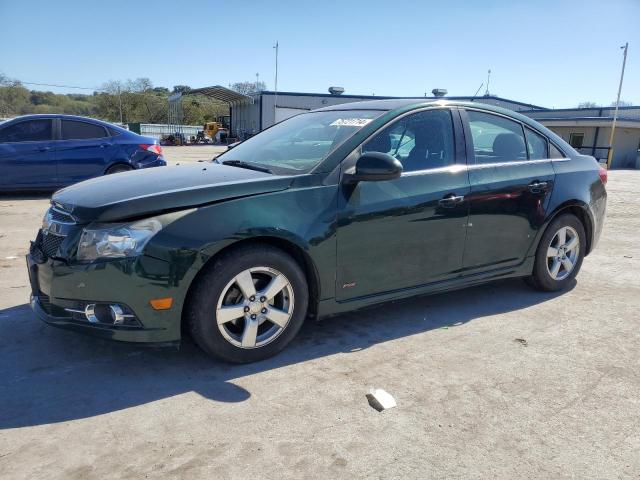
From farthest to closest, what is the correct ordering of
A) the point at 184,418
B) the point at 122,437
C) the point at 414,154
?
the point at 414,154
the point at 184,418
the point at 122,437

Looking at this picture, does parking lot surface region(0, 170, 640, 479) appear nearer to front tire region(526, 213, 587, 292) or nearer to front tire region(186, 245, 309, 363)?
front tire region(186, 245, 309, 363)

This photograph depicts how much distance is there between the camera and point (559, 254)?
4695mm

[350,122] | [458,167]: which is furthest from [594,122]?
[350,122]

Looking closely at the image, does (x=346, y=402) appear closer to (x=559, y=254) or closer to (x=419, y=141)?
(x=419, y=141)

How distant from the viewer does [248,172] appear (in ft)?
11.4

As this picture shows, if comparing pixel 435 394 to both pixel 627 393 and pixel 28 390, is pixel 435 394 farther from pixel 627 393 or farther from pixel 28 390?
pixel 28 390

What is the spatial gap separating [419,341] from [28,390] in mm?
2455

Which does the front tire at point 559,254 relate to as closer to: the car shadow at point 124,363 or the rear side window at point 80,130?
the car shadow at point 124,363

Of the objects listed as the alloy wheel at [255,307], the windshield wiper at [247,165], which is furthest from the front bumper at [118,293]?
the windshield wiper at [247,165]

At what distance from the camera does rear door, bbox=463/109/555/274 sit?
4.00 meters

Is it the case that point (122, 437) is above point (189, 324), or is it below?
below

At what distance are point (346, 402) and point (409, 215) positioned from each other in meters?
1.43

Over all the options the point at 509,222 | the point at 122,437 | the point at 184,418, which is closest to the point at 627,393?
the point at 509,222

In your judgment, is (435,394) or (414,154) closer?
(435,394)
